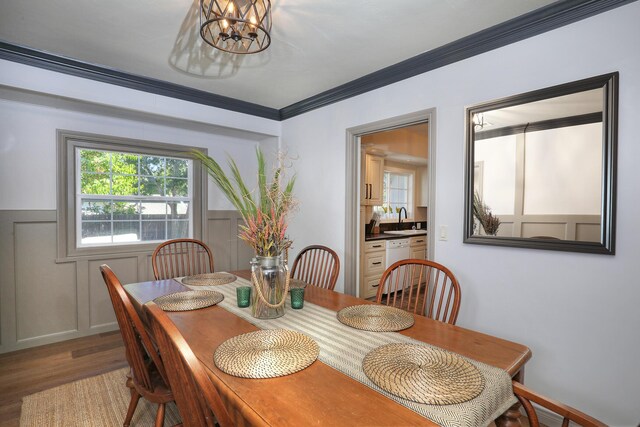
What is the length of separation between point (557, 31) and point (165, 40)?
2475 millimetres

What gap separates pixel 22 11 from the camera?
6.29 ft

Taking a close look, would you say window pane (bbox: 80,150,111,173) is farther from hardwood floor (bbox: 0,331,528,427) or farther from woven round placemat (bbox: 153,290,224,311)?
woven round placemat (bbox: 153,290,224,311)

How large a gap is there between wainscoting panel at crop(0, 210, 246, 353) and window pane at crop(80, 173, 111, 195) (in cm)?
36

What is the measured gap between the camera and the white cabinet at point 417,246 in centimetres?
492

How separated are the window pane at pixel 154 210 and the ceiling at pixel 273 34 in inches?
53.6

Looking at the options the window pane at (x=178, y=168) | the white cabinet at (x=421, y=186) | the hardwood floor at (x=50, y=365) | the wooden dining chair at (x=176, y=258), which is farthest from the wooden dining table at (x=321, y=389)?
the white cabinet at (x=421, y=186)

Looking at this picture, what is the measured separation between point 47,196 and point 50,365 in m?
1.43

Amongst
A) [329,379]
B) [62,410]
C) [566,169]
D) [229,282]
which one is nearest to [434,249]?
[566,169]

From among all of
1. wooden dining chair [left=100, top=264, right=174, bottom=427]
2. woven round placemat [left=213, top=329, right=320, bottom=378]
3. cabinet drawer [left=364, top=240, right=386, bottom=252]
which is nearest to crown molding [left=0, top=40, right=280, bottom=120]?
wooden dining chair [left=100, top=264, right=174, bottom=427]

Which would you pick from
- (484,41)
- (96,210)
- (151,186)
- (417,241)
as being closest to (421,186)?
(417,241)

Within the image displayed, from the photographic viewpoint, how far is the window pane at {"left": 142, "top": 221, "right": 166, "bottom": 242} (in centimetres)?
352

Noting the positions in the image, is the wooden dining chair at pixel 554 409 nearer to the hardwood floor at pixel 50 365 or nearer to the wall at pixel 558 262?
the wall at pixel 558 262

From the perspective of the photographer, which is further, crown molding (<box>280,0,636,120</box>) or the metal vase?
crown molding (<box>280,0,636,120</box>)

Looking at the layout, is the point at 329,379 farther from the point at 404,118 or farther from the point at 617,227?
the point at 404,118
